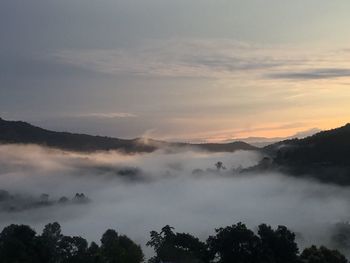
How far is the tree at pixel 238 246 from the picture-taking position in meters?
52.3

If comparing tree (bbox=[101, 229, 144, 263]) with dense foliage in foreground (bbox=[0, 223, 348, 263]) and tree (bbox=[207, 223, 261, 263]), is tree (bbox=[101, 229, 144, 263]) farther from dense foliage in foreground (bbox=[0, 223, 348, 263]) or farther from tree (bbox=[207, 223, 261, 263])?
tree (bbox=[207, 223, 261, 263])

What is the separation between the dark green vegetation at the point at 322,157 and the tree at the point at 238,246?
85.6 m

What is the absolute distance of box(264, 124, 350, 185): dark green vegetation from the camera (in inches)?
5317

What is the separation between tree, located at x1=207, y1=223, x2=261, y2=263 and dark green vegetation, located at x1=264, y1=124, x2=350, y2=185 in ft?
281

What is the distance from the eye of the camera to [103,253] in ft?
192

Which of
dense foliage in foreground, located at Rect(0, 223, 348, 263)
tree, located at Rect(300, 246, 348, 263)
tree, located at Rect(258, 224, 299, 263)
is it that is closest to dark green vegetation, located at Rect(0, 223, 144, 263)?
dense foliage in foreground, located at Rect(0, 223, 348, 263)

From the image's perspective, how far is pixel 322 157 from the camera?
465ft

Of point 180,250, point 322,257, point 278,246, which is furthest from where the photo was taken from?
point 180,250

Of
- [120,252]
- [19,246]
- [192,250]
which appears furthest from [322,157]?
[19,246]

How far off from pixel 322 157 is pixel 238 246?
94.9 meters

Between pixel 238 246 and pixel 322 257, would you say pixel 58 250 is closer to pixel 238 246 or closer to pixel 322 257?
pixel 238 246

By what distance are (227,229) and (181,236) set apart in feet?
25.8

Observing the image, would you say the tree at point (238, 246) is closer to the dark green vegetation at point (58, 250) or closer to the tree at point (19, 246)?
the dark green vegetation at point (58, 250)

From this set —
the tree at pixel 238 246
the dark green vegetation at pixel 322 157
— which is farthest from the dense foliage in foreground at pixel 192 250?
the dark green vegetation at pixel 322 157
